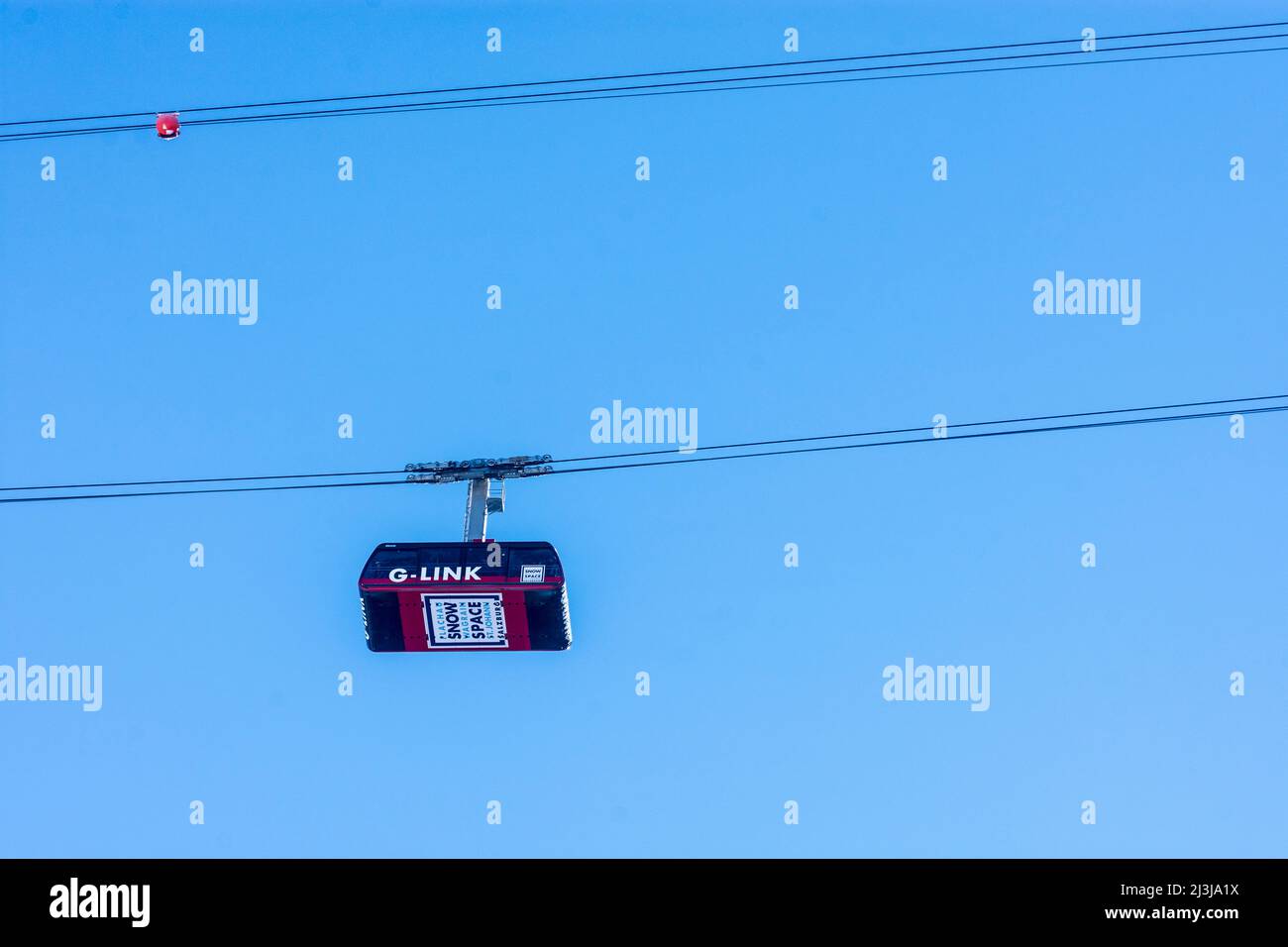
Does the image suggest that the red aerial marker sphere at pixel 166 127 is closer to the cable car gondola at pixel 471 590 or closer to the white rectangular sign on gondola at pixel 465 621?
the cable car gondola at pixel 471 590

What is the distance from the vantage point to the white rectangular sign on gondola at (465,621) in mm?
23094

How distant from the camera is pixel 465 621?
23281mm

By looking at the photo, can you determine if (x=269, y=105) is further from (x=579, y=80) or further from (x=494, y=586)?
(x=494, y=586)

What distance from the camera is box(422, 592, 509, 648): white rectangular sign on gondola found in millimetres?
23094

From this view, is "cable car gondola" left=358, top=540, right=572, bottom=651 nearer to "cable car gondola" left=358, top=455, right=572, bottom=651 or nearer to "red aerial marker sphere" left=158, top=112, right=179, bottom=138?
"cable car gondola" left=358, top=455, right=572, bottom=651

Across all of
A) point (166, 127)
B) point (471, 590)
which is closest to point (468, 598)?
point (471, 590)

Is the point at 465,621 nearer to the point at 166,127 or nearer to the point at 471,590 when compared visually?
the point at 471,590

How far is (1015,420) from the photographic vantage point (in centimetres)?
A: 2345

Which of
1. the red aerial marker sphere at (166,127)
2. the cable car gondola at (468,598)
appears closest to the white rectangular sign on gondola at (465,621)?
the cable car gondola at (468,598)

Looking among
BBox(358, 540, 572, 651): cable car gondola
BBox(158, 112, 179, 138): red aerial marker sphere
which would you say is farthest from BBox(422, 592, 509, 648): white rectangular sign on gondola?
BBox(158, 112, 179, 138): red aerial marker sphere

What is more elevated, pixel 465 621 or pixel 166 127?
pixel 166 127
